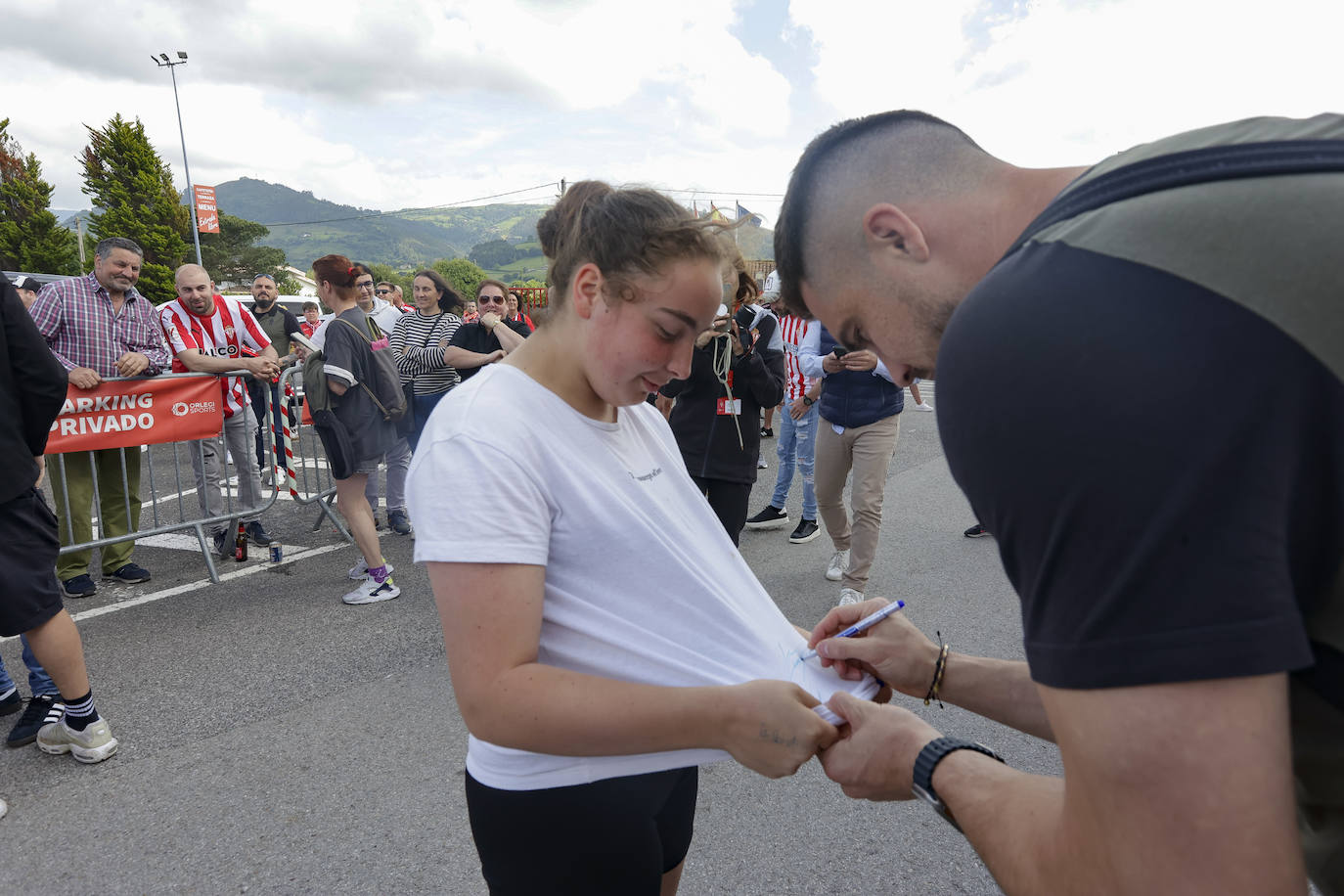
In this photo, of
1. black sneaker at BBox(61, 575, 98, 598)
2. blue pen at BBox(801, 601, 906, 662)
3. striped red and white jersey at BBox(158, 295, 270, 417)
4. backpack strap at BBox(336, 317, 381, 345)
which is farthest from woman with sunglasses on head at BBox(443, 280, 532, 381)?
blue pen at BBox(801, 601, 906, 662)

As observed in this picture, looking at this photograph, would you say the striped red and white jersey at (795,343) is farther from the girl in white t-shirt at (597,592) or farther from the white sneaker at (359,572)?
the girl in white t-shirt at (597,592)

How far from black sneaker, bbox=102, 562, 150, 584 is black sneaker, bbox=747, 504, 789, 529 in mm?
4431

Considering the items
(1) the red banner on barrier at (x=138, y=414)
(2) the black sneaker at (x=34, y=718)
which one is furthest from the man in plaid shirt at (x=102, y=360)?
(2) the black sneaker at (x=34, y=718)

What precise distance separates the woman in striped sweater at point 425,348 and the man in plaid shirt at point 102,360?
169 centimetres

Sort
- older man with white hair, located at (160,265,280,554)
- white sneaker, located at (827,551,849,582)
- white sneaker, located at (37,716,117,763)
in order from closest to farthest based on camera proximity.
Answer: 1. white sneaker, located at (37,716,117,763)
2. white sneaker, located at (827,551,849,582)
3. older man with white hair, located at (160,265,280,554)

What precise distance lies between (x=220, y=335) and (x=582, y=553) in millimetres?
6468

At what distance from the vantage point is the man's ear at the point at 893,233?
1.12 metres

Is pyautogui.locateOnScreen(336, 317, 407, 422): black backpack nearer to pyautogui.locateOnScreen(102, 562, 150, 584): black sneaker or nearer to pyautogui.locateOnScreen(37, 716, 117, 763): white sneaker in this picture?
pyautogui.locateOnScreen(102, 562, 150, 584): black sneaker

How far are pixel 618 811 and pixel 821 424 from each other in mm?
3941

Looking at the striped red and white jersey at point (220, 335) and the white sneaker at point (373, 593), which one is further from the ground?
the striped red and white jersey at point (220, 335)

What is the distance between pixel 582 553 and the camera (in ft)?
4.09

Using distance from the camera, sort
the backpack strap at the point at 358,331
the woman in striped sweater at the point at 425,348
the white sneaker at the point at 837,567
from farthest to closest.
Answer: the woman in striped sweater at the point at 425,348, the white sneaker at the point at 837,567, the backpack strap at the point at 358,331

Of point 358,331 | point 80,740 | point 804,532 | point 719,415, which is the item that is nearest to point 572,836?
point 80,740

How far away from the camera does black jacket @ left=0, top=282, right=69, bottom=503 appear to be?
3.00m
